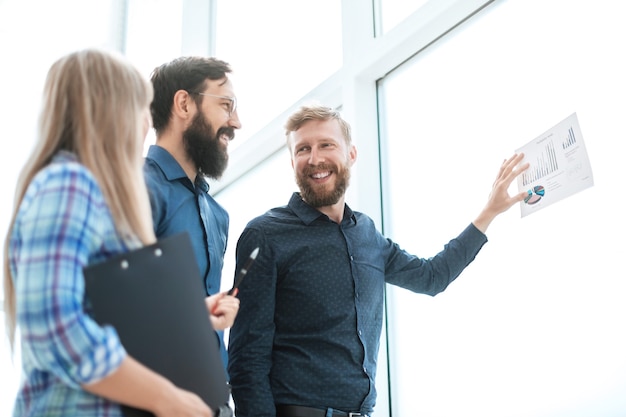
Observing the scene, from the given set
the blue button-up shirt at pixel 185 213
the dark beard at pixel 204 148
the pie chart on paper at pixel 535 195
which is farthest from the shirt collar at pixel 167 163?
the pie chart on paper at pixel 535 195

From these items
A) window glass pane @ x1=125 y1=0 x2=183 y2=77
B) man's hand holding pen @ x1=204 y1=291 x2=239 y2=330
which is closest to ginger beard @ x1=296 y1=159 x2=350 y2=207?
man's hand holding pen @ x1=204 y1=291 x2=239 y2=330

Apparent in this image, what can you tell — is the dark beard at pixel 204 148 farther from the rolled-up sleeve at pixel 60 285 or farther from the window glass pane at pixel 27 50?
the window glass pane at pixel 27 50

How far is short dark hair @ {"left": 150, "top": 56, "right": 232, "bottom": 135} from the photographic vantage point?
2108 mm

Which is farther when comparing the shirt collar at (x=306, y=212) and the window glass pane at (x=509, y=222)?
the shirt collar at (x=306, y=212)

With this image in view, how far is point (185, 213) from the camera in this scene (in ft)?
5.94

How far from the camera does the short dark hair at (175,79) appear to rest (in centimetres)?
211

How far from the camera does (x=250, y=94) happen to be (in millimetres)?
4105

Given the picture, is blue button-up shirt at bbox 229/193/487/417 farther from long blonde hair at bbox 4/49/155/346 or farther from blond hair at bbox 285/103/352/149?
long blonde hair at bbox 4/49/155/346

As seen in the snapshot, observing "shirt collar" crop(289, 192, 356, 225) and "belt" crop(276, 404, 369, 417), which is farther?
"shirt collar" crop(289, 192, 356, 225)

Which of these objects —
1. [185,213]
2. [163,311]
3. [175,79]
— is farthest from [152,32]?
[163,311]

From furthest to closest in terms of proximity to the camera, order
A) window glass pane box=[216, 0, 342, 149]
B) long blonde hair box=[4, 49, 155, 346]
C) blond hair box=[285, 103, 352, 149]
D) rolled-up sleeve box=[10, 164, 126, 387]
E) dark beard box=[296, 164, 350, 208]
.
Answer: window glass pane box=[216, 0, 342, 149] < blond hair box=[285, 103, 352, 149] < dark beard box=[296, 164, 350, 208] < long blonde hair box=[4, 49, 155, 346] < rolled-up sleeve box=[10, 164, 126, 387]

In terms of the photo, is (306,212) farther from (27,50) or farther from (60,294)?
(27,50)

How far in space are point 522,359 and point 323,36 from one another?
1971 millimetres

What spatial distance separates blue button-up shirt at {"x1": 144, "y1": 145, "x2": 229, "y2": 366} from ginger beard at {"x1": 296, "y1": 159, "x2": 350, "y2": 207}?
34 cm
